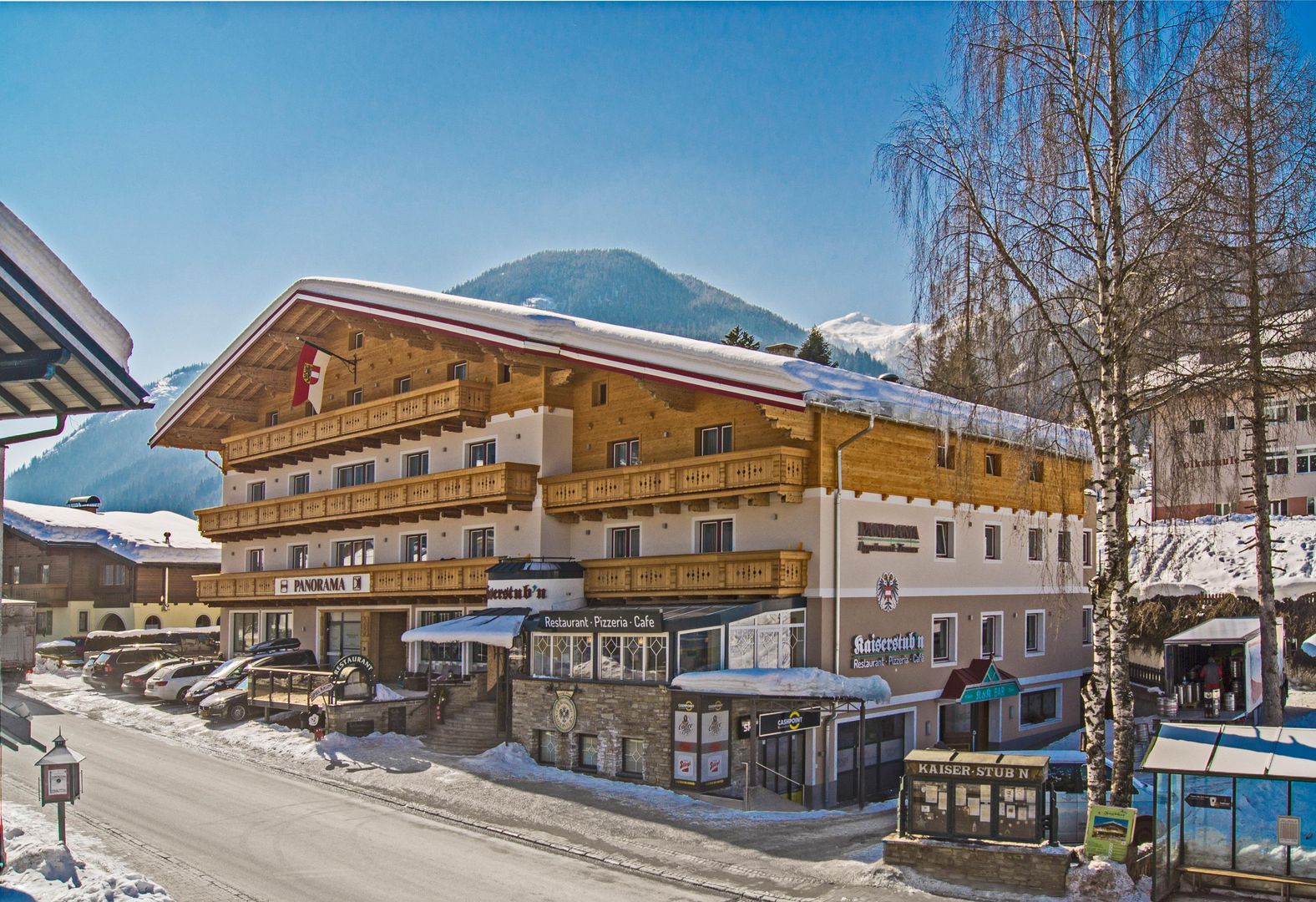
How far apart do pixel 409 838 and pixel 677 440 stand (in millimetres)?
13103

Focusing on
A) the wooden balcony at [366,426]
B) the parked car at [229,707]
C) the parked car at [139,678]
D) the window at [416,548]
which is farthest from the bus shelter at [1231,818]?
the parked car at [139,678]

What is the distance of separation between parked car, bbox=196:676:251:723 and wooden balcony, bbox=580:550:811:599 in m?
13.9

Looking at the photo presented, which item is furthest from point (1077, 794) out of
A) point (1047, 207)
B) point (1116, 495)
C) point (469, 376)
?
point (469, 376)

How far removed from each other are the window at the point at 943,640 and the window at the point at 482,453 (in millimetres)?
14075

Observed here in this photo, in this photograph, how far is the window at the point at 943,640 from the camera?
30859 millimetres

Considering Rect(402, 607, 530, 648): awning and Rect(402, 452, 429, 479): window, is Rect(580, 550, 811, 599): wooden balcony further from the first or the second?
Rect(402, 452, 429, 479): window

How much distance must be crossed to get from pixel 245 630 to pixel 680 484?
2825 centimetres

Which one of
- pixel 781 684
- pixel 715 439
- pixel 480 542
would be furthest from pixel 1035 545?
pixel 480 542

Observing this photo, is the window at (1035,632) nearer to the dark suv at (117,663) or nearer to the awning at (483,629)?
the awning at (483,629)

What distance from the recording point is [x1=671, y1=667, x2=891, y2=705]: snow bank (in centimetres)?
2466

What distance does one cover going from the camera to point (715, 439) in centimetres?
3011

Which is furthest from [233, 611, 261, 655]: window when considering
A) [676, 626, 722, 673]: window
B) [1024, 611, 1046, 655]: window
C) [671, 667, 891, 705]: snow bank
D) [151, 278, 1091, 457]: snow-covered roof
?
[1024, 611, 1046, 655]: window

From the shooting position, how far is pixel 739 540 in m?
28.9

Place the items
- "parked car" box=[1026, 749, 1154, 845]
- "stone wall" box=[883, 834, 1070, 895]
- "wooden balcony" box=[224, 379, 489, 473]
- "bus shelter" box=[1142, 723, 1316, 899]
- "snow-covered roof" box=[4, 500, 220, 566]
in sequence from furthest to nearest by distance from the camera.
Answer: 1. "snow-covered roof" box=[4, 500, 220, 566]
2. "wooden balcony" box=[224, 379, 489, 473]
3. "parked car" box=[1026, 749, 1154, 845]
4. "stone wall" box=[883, 834, 1070, 895]
5. "bus shelter" box=[1142, 723, 1316, 899]
